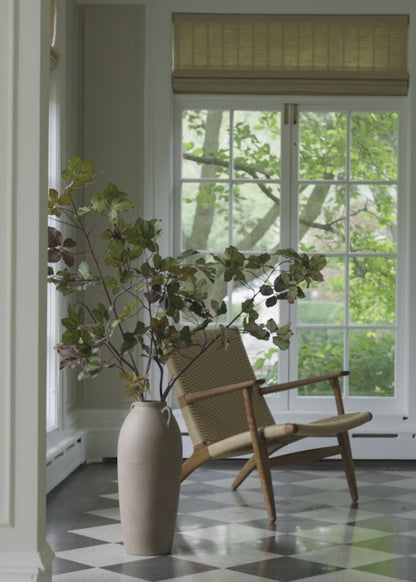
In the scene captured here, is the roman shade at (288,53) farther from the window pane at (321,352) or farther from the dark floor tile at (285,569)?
the dark floor tile at (285,569)

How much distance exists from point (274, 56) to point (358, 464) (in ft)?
9.04

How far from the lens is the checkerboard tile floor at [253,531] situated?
3658mm

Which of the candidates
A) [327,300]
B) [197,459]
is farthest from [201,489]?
[327,300]

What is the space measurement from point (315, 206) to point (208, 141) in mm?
848

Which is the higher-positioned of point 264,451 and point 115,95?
point 115,95

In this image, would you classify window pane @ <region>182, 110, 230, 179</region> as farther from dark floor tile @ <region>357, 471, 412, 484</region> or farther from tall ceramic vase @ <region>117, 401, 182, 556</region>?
tall ceramic vase @ <region>117, 401, 182, 556</region>

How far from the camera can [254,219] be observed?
6.47 metres

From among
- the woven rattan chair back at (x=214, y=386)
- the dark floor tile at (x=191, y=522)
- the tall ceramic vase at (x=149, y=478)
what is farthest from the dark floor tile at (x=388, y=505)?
the tall ceramic vase at (x=149, y=478)

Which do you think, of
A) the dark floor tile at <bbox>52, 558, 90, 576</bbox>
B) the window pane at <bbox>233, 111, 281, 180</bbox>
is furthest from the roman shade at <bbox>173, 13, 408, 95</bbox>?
the dark floor tile at <bbox>52, 558, 90, 576</bbox>

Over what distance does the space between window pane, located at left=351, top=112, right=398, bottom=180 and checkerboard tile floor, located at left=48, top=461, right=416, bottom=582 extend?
2.00 m

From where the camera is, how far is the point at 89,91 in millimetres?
6414

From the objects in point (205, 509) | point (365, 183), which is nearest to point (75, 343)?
point (205, 509)

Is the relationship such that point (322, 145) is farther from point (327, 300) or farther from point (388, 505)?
point (388, 505)

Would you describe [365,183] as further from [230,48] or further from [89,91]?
[89,91]
